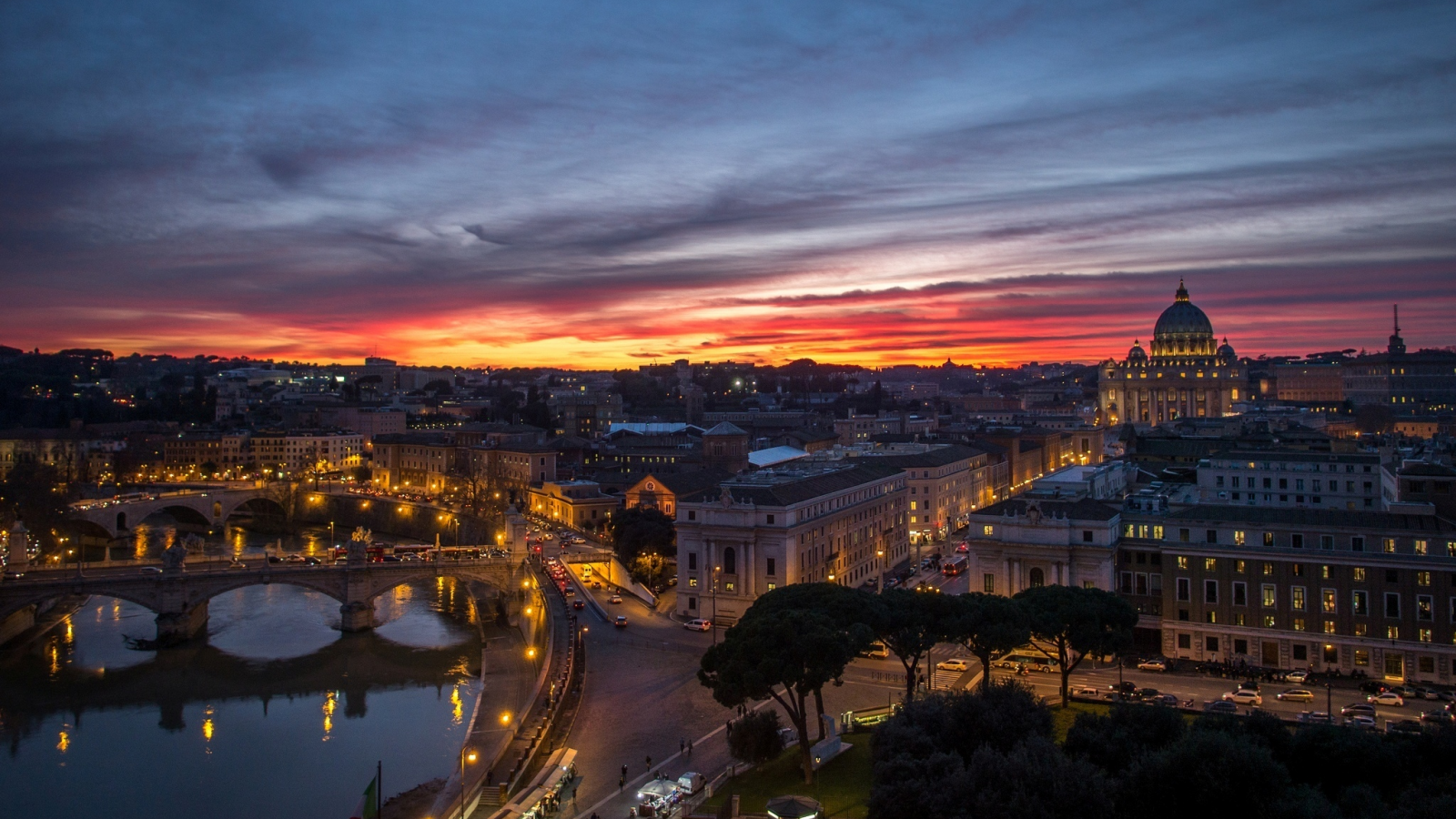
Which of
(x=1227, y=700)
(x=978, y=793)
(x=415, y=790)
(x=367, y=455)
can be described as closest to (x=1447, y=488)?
(x=1227, y=700)

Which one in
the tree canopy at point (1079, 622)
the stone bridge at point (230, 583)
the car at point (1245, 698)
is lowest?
the car at point (1245, 698)

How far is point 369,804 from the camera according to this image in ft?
63.0

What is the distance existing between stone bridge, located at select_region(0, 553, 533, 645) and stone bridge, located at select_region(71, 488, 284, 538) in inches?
955

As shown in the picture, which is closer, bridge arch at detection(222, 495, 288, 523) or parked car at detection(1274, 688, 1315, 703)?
parked car at detection(1274, 688, 1315, 703)

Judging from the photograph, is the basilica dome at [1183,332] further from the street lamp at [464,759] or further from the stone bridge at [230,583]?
the street lamp at [464,759]

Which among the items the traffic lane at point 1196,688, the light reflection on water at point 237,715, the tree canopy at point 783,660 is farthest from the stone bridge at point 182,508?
the traffic lane at point 1196,688

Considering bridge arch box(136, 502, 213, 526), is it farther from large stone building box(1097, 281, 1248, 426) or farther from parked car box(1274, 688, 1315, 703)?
large stone building box(1097, 281, 1248, 426)

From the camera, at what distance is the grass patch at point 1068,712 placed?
2128cm

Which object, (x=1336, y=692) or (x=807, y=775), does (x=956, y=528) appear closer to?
(x=1336, y=692)

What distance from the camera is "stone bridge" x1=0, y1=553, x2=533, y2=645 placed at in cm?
3528

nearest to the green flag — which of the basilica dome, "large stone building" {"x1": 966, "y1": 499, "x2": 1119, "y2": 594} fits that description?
"large stone building" {"x1": 966, "y1": 499, "x2": 1119, "y2": 594}

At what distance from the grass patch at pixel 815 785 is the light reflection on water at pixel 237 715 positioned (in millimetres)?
8877

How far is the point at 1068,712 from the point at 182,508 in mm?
61854

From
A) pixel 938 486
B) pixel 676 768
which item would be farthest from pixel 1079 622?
pixel 938 486
